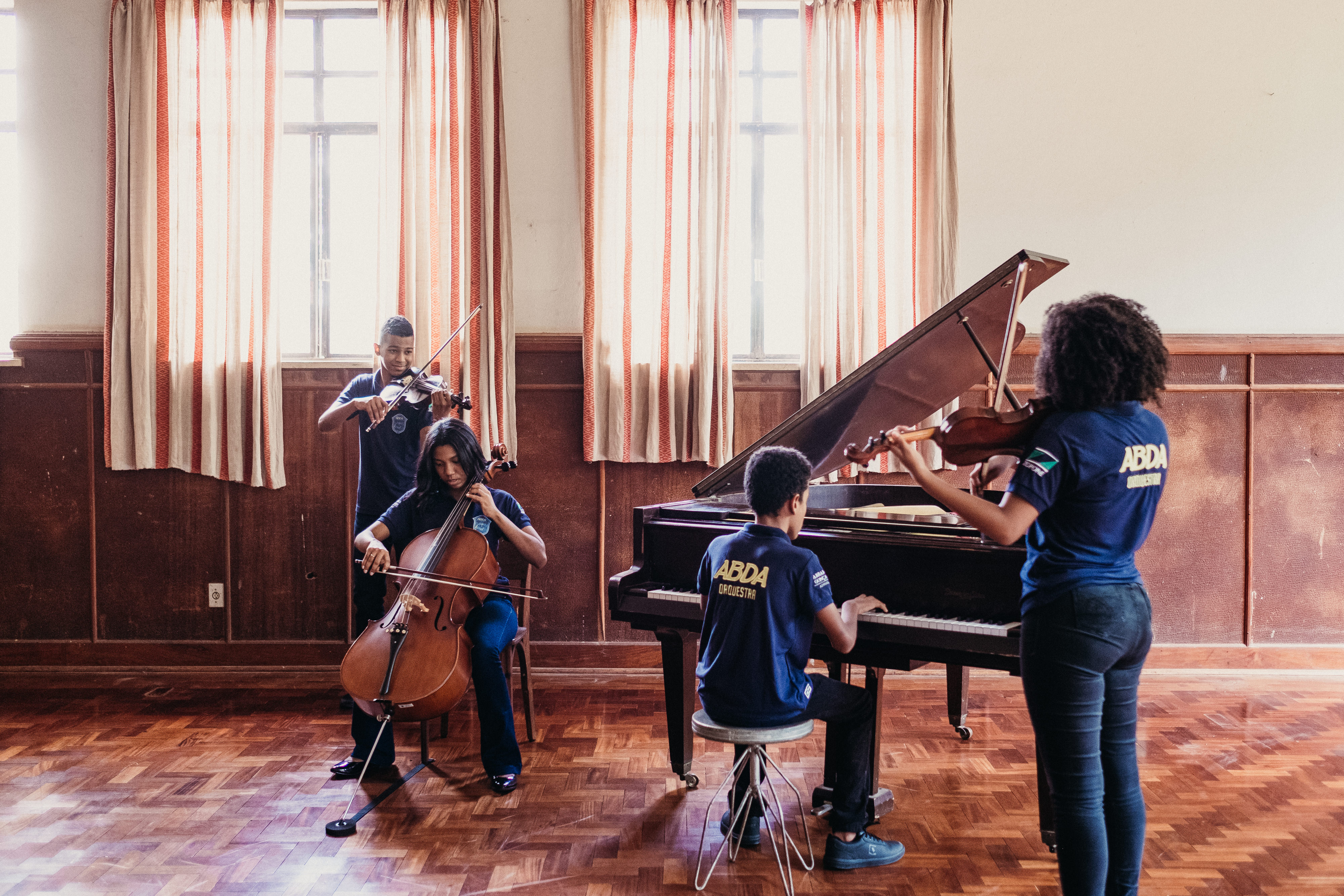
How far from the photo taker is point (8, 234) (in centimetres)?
432

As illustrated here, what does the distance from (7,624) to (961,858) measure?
4.19 m

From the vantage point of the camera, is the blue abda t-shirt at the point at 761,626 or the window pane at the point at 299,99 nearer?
the blue abda t-shirt at the point at 761,626

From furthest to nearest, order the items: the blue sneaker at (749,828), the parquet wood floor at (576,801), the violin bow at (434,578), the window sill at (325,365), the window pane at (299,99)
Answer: the window pane at (299,99) < the window sill at (325,365) < the violin bow at (434,578) < the blue sneaker at (749,828) < the parquet wood floor at (576,801)

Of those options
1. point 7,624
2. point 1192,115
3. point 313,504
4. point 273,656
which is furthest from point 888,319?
point 7,624

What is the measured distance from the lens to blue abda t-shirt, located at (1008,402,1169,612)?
1.61m

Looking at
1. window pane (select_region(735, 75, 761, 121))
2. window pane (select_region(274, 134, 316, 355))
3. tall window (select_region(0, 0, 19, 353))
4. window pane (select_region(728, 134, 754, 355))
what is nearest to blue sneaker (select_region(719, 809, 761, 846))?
window pane (select_region(728, 134, 754, 355))

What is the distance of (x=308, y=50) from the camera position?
4.24 meters

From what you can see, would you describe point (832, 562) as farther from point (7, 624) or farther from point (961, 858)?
point (7, 624)

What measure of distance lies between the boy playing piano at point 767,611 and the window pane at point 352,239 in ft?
8.86

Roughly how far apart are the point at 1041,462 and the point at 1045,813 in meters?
1.21

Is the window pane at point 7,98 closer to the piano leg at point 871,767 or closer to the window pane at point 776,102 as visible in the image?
the window pane at point 776,102

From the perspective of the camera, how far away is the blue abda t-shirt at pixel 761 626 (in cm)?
206

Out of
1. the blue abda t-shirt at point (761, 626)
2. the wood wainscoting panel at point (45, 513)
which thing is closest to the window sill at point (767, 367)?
the blue abda t-shirt at point (761, 626)

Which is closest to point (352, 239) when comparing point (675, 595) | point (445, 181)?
point (445, 181)
